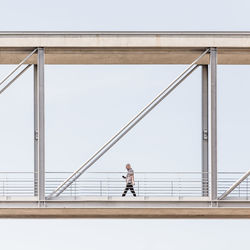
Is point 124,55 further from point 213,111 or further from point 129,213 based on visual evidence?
point 129,213

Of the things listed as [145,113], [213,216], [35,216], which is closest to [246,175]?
[213,216]

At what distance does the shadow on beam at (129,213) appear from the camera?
1075 inches

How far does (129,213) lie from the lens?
2744cm

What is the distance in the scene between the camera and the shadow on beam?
89.6ft

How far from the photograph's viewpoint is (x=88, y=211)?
27.4 metres

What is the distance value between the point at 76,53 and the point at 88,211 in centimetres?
491

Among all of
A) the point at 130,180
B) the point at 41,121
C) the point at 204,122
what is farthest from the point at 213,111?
the point at 41,121

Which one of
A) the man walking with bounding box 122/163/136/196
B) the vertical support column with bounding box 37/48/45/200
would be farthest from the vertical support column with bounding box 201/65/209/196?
the vertical support column with bounding box 37/48/45/200

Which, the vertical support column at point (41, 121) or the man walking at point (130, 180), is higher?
the vertical support column at point (41, 121)
